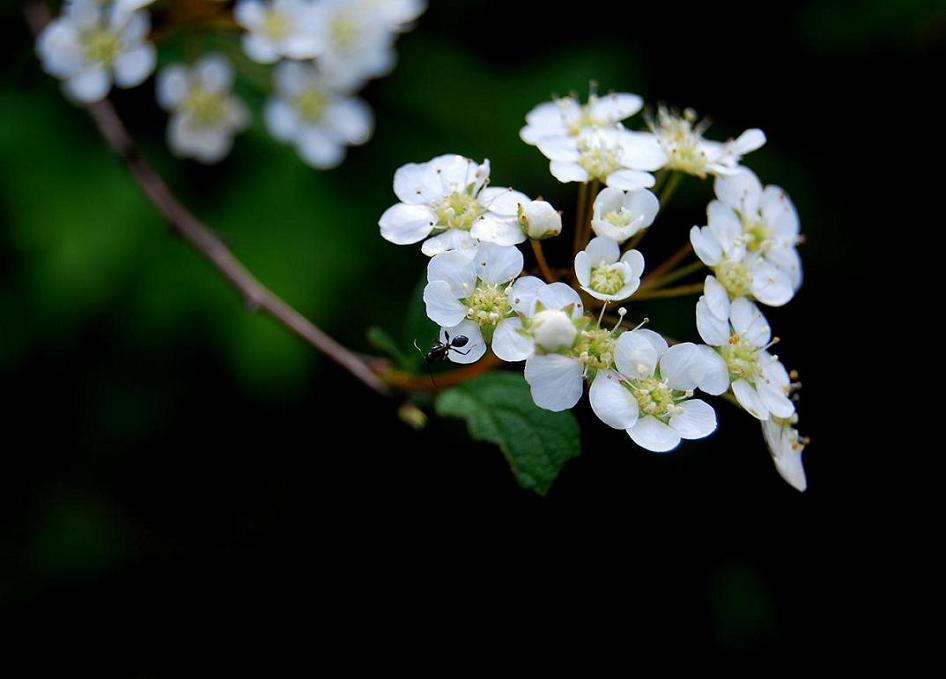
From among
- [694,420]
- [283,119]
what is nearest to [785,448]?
[694,420]

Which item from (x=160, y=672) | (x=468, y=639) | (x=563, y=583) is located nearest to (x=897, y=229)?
(x=563, y=583)

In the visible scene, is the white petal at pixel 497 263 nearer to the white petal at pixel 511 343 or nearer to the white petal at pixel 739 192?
the white petal at pixel 511 343

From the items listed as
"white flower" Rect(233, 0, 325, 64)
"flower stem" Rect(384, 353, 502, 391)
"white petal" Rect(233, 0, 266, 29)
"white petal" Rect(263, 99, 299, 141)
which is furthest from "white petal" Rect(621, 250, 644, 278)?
"white petal" Rect(263, 99, 299, 141)

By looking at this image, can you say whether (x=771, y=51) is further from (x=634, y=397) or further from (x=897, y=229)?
(x=634, y=397)

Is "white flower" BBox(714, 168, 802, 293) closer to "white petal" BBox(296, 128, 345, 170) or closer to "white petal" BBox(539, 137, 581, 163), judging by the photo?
"white petal" BBox(539, 137, 581, 163)

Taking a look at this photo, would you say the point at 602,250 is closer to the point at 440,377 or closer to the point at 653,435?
the point at 653,435
